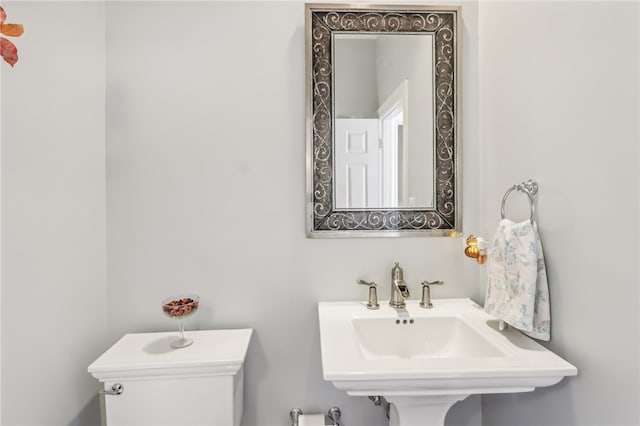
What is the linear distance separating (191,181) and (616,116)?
1358 millimetres

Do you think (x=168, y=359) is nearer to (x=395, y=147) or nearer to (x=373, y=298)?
(x=373, y=298)

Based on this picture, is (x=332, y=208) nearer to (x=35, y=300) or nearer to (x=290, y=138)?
(x=290, y=138)

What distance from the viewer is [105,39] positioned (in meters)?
1.31

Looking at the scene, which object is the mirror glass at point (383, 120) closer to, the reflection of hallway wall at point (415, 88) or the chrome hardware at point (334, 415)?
the reflection of hallway wall at point (415, 88)

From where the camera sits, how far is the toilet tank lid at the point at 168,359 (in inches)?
41.9

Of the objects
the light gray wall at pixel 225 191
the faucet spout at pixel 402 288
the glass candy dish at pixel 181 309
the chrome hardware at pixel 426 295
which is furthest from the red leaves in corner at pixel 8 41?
the chrome hardware at pixel 426 295


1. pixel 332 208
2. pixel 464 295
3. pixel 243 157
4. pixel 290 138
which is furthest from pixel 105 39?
pixel 464 295

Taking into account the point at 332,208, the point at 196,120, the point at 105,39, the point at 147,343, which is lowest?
the point at 147,343

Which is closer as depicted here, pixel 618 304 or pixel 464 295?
pixel 618 304

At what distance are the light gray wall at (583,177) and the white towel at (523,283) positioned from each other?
0.03 m

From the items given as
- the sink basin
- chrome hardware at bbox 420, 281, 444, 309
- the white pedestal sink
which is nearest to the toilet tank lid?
the white pedestal sink

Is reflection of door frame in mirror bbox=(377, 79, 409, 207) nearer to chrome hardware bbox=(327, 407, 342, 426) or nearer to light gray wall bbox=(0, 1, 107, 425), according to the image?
chrome hardware bbox=(327, 407, 342, 426)

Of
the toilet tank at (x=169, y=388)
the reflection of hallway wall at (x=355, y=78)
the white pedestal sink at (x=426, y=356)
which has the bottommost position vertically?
the toilet tank at (x=169, y=388)

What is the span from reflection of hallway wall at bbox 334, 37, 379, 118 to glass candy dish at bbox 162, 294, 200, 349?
0.93 meters
